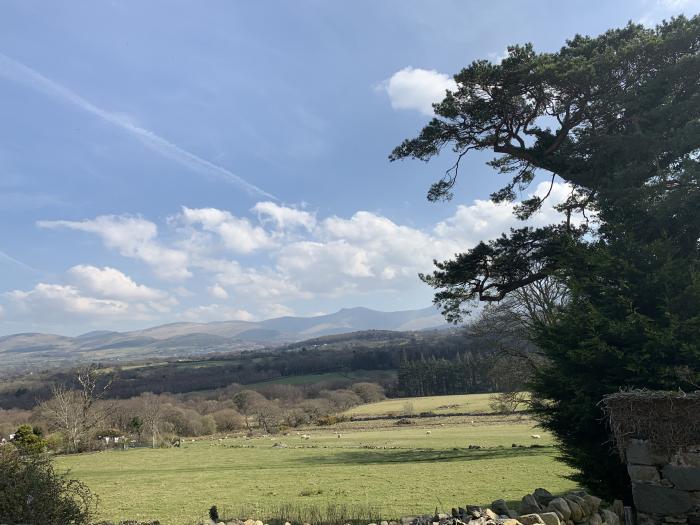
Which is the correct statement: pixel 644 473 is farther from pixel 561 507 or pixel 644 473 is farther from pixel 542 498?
pixel 542 498

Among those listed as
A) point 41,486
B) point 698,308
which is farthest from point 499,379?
point 41,486

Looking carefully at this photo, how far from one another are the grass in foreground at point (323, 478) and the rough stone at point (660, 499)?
599cm

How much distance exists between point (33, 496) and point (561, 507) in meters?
8.88

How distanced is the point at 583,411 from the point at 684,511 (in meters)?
2.40

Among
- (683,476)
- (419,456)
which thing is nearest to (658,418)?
(683,476)

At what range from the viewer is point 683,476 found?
729cm

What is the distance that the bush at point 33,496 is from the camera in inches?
327

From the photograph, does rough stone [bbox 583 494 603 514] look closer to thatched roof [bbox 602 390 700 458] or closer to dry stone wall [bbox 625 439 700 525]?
dry stone wall [bbox 625 439 700 525]

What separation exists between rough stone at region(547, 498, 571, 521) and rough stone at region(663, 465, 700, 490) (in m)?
1.60

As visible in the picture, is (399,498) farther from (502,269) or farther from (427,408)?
(427,408)

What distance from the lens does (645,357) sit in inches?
351

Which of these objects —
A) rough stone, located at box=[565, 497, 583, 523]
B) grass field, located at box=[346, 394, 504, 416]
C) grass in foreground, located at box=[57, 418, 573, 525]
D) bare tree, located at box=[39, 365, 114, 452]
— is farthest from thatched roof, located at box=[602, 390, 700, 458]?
grass field, located at box=[346, 394, 504, 416]

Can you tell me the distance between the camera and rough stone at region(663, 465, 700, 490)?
7.20m

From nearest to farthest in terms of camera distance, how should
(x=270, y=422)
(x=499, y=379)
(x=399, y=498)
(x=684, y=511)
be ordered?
(x=684, y=511) < (x=399, y=498) < (x=499, y=379) < (x=270, y=422)
